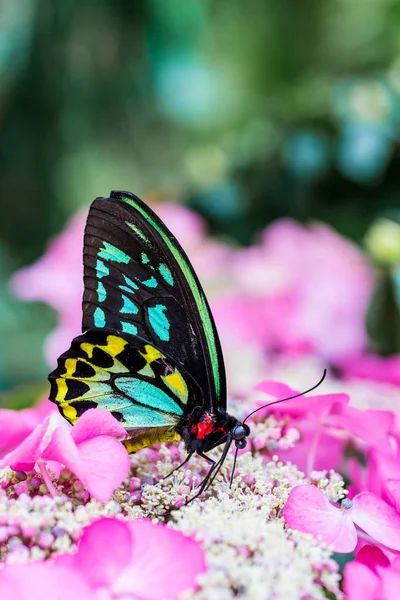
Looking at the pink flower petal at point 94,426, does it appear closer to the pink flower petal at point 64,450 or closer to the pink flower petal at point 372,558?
the pink flower petal at point 64,450

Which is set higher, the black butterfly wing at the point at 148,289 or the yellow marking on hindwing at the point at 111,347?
the black butterfly wing at the point at 148,289

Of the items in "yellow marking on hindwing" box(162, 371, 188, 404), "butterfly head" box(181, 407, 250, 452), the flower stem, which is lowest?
the flower stem

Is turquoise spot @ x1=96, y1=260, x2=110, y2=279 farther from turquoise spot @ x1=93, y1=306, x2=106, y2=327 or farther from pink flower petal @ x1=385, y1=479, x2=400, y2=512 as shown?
pink flower petal @ x1=385, y1=479, x2=400, y2=512

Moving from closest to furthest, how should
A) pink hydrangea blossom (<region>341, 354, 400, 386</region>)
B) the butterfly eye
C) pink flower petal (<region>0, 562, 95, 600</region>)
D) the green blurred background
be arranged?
pink flower petal (<region>0, 562, 95, 600</region>) → the butterfly eye → pink hydrangea blossom (<region>341, 354, 400, 386</region>) → the green blurred background

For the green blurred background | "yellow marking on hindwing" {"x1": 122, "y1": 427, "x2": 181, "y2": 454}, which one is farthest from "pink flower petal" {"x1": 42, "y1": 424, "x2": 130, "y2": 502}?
the green blurred background

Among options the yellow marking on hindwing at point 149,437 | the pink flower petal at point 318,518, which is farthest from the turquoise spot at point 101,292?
the pink flower petal at point 318,518

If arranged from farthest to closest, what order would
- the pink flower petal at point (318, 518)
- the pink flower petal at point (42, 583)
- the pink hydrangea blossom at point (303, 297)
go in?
the pink hydrangea blossom at point (303, 297) < the pink flower petal at point (318, 518) < the pink flower petal at point (42, 583)

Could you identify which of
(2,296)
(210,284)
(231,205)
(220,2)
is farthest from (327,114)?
(220,2)
